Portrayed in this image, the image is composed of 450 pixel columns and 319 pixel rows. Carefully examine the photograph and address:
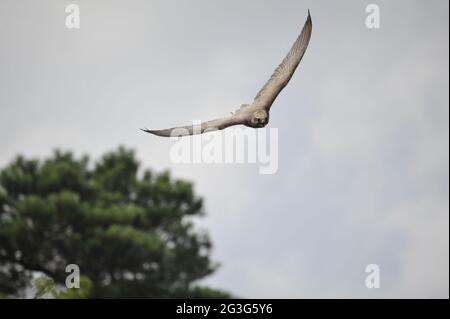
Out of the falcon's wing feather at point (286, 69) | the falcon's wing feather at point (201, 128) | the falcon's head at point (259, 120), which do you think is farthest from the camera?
the falcon's wing feather at point (286, 69)

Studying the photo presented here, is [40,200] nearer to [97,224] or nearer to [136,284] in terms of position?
[97,224]

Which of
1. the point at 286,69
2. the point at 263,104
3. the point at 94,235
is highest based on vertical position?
the point at 286,69

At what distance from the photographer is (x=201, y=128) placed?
8953mm

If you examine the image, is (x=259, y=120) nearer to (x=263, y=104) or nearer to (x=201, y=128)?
(x=263, y=104)

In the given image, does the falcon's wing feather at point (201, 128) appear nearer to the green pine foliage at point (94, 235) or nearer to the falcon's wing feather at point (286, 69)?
the falcon's wing feather at point (286, 69)

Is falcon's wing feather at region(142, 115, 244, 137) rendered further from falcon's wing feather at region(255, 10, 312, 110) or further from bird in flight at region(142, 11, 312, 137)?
falcon's wing feather at region(255, 10, 312, 110)

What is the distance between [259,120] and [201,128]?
0.63 m

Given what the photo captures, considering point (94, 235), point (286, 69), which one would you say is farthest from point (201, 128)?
point (94, 235)

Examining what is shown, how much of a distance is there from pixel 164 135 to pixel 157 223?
27.6 metres

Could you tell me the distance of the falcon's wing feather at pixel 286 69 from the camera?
9.77 metres

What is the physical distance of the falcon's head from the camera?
29.8 ft

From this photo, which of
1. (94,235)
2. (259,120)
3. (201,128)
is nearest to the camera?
(201,128)

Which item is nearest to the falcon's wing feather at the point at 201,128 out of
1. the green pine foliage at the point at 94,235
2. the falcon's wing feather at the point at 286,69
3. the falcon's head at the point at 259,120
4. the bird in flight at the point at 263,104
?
the bird in flight at the point at 263,104
